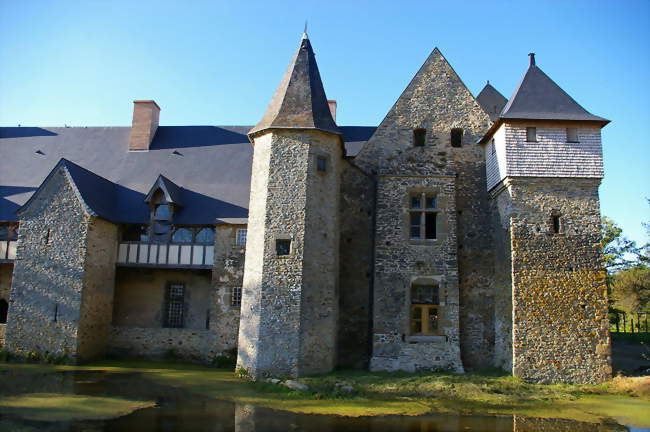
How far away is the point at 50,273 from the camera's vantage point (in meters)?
16.3

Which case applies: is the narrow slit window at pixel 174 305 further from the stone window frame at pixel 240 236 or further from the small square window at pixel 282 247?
the small square window at pixel 282 247

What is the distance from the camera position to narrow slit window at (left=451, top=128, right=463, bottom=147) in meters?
17.3

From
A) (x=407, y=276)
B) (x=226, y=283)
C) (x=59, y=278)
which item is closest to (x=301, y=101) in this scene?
(x=407, y=276)

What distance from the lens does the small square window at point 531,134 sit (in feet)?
49.1

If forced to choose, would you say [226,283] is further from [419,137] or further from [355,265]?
[419,137]

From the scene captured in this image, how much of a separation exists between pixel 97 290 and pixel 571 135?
1515 centimetres

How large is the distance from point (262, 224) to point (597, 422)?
29.5 feet

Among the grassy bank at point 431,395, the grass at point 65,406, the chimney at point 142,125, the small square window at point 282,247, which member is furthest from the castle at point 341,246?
the grass at point 65,406

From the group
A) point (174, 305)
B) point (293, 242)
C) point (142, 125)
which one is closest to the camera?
point (293, 242)

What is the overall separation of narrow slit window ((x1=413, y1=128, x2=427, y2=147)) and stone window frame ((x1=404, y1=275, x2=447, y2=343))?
14.9 feet

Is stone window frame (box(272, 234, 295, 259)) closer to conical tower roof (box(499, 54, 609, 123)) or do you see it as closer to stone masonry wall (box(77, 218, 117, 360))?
stone masonry wall (box(77, 218, 117, 360))

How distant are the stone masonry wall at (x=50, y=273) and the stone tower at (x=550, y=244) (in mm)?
12695

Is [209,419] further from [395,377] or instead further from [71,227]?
[71,227]

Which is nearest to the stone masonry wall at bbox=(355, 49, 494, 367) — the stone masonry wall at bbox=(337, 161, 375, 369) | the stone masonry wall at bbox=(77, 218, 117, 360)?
the stone masonry wall at bbox=(337, 161, 375, 369)
